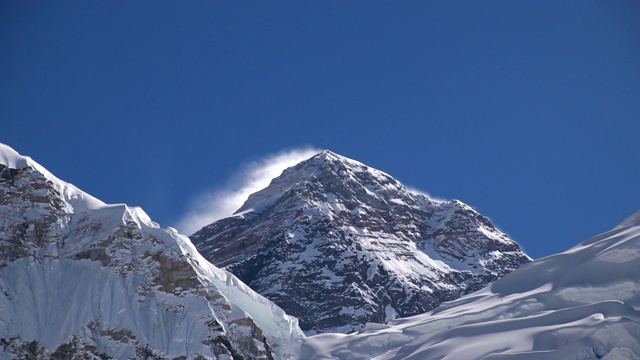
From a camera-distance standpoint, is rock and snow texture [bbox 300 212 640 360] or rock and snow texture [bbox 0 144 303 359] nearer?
rock and snow texture [bbox 300 212 640 360]

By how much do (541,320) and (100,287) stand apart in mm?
48721

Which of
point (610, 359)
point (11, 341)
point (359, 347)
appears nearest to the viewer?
point (610, 359)

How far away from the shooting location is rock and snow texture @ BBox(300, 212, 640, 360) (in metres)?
116

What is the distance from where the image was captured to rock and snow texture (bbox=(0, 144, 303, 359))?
13012 centimetres

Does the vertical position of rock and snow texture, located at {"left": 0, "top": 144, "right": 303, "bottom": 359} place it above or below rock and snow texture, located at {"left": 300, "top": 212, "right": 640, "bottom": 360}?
above

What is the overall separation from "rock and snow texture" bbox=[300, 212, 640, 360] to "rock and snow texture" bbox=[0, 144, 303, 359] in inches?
536

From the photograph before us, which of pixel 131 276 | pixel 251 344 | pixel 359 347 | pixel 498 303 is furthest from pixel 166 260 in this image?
pixel 498 303

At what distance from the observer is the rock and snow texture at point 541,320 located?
11562cm

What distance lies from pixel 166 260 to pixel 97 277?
829cm

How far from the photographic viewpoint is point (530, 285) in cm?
14775

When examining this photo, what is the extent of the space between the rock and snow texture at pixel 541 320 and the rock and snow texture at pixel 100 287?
536 inches

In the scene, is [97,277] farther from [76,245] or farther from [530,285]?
[530,285]

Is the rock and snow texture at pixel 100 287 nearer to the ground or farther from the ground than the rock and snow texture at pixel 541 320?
farther from the ground

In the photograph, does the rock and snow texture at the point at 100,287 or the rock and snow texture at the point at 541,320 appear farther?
the rock and snow texture at the point at 100,287
